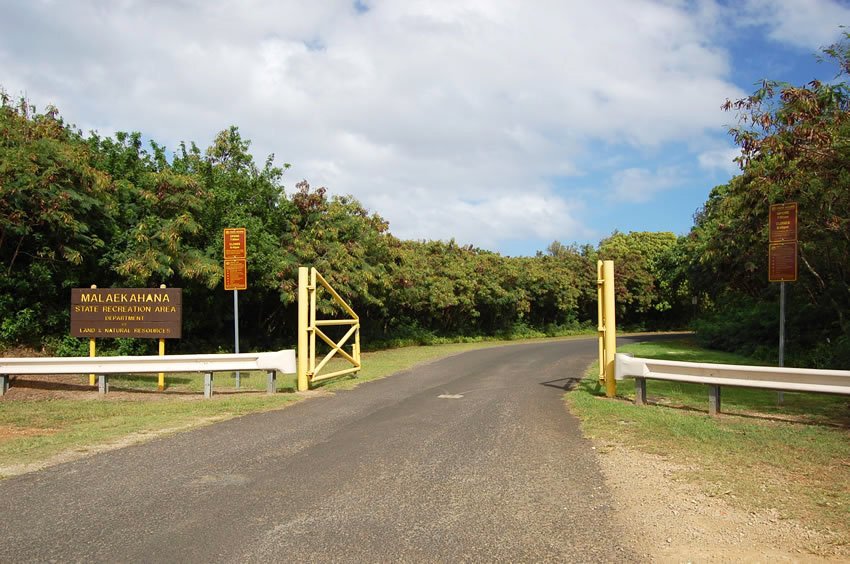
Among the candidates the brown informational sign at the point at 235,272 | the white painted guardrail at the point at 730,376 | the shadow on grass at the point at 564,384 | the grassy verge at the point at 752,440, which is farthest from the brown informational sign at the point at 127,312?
the white painted guardrail at the point at 730,376

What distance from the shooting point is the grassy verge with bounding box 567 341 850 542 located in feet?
17.9

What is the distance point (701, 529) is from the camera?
4773 mm

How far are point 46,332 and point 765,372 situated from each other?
1689 cm

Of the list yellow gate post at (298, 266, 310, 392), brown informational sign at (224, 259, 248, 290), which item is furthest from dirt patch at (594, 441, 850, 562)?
brown informational sign at (224, 259, 248, 290)

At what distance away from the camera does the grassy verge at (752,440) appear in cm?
546

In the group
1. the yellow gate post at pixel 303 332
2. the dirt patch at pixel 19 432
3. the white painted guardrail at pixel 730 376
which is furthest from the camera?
the yellow gate post at pixel 303 332

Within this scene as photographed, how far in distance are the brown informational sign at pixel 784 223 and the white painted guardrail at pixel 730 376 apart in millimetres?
3129

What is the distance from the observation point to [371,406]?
36.0ft

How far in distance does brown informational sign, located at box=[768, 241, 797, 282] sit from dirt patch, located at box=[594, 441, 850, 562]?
682 centimetres

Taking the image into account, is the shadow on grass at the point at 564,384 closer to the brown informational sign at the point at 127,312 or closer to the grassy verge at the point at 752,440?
the grassy verge at the point at 752,440


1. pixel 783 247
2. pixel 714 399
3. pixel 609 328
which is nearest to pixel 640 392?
pixel 714 399

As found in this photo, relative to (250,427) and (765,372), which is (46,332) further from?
(765,372)

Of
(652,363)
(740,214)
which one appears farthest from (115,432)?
(740,214)

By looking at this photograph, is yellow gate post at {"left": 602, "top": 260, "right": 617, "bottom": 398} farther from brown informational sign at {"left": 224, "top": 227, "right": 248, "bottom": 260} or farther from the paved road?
brown informational sign at {"left": 224, "top": 227, "right": 248, "bottom": 260}
